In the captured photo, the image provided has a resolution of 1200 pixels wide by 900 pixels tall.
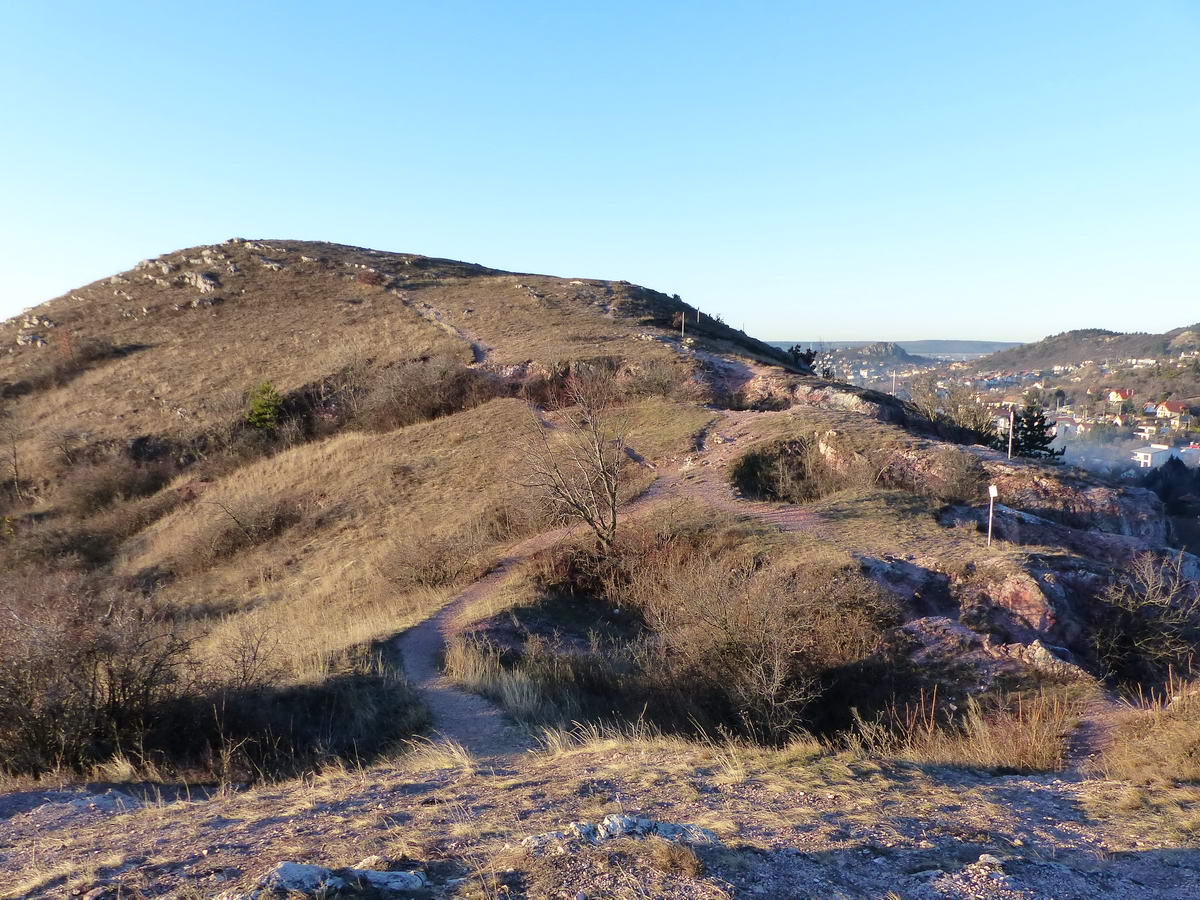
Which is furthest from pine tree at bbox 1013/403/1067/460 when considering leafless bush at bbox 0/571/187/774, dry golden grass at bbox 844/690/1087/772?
leafless bush at bbox 0/571/187/774

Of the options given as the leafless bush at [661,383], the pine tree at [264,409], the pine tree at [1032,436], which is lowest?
the pine tree at [1032,436]

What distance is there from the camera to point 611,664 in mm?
8016

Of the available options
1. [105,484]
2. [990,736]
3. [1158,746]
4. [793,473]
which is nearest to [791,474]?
[793,473]

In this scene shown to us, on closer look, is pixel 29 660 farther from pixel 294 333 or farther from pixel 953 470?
pixel 294 333

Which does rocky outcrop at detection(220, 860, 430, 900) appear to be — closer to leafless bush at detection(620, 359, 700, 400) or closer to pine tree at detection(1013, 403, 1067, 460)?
leafless bush at detection(620, 359, 700, 400)

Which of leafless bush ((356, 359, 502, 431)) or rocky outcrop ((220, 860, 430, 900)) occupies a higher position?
leafless bush ((356, 359, 502, 431))

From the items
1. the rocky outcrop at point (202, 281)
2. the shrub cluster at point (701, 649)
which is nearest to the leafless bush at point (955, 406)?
the shrub cluster at point (701, 649)

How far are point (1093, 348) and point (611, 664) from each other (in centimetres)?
12519

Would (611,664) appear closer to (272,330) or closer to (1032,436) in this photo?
(1032,436)

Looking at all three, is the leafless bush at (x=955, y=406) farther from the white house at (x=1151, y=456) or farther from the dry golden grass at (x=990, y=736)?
the dry golden grass at (x=990, y=736)

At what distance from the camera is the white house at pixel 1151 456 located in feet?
128

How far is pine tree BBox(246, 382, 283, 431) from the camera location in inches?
872

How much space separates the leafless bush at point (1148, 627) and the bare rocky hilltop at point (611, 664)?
49 mm

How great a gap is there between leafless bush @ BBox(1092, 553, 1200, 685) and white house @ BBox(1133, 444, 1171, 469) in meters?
38.3
